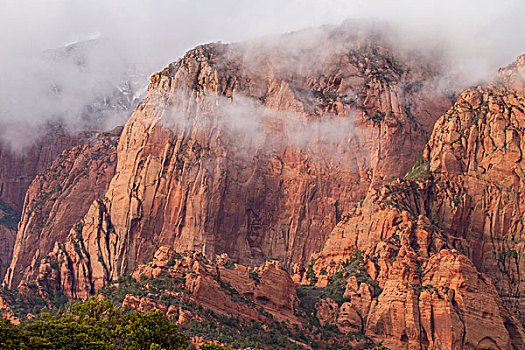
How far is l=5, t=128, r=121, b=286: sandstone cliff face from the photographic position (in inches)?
7008

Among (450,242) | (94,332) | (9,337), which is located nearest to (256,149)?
(450,242)

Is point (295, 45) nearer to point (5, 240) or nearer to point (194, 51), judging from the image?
point (194, 51)

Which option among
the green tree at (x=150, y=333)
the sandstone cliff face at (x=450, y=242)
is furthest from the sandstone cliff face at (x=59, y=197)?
the green tree at (x=150, y=333)

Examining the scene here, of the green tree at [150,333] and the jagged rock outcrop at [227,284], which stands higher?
the green tree at [150,333]

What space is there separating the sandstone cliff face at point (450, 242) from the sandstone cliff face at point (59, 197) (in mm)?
47826

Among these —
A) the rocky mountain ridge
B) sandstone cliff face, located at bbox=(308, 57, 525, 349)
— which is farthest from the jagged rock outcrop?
sandstone cliff face, located at bbox=(308, 57, 525, 349)

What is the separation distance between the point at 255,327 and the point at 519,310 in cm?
4020

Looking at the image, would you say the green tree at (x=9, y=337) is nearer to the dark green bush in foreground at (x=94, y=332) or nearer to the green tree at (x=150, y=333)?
the dark green bush in foreground at (x=94, y=332)

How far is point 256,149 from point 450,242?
38.5m

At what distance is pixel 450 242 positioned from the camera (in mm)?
148875

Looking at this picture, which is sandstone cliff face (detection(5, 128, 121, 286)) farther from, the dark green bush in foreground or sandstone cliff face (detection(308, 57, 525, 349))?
the dark green bush in foreground

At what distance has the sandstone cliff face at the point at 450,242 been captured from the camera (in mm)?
136625

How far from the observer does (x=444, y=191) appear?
158 metres

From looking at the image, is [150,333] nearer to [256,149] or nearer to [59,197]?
[256,149]
